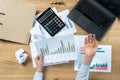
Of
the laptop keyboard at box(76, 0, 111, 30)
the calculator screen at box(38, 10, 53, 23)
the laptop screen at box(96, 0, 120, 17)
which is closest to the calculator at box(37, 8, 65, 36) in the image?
the calculator screen at box(38, 10, 53, 23)

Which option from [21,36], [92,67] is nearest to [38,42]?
[21,36]

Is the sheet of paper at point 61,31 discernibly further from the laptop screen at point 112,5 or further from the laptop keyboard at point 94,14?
the laptop screen at point 112,5

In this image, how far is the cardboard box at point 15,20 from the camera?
1.52 metres

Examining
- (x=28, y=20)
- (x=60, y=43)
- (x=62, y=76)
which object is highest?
(x=28, y=20)

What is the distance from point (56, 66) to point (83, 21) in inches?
11.9

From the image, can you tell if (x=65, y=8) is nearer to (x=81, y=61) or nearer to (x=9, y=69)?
(x=81, y=61)

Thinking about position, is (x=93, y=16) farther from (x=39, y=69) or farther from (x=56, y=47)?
(x=39, y=69)

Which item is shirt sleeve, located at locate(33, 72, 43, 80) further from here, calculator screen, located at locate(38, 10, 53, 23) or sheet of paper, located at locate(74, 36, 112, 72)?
calculator screen, located at locate(38, 10, 53, 23)

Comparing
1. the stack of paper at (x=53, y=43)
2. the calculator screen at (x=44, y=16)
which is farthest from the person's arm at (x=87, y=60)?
the calculator screen at (x=44, y=16)

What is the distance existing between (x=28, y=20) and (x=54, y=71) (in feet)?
1.10

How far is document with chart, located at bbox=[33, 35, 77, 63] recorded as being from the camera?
4.90ft

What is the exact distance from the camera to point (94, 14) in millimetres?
1503

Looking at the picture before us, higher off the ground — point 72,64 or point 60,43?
point 60,43

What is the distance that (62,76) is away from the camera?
58.2 inches
